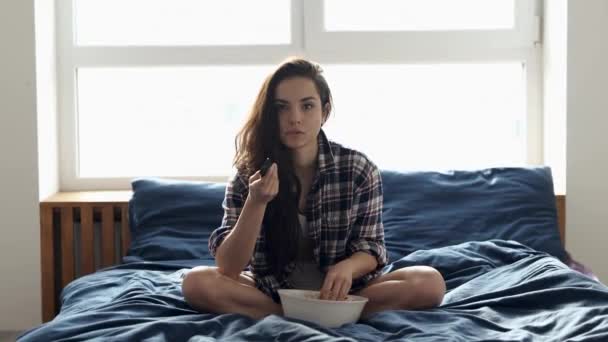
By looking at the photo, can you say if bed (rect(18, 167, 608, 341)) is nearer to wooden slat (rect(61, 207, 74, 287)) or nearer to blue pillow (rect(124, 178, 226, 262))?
blue pillow (rect(124, 178, 226, 262))

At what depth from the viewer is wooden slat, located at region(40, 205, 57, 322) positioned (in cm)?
305

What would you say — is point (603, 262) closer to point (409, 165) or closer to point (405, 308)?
point (409, 165)

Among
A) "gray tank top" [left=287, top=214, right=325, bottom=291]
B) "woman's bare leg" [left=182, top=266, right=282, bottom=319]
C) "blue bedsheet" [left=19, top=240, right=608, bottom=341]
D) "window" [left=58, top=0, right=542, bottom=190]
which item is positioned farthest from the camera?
"window" [left=58, top=0, right=542, bottom=190]

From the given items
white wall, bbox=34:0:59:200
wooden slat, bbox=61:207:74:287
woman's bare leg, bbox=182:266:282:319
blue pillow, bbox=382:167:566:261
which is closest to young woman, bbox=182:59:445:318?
woman's bare leg, bbox=182:266:282:319

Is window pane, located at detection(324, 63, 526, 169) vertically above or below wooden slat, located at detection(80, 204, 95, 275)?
above

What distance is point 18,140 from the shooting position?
3.05 meters

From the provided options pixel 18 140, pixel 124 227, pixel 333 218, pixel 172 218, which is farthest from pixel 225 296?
pixel 18 140

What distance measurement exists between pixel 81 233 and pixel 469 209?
1.34m

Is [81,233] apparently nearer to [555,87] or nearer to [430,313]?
[430,313]

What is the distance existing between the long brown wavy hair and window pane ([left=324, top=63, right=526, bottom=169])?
3.81ft

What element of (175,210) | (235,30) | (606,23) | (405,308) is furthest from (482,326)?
(235,30)

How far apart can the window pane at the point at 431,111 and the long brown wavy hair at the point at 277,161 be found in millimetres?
1161

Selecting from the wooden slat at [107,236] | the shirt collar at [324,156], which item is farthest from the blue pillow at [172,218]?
the shirt collar at [324,156]

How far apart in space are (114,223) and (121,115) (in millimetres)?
493
